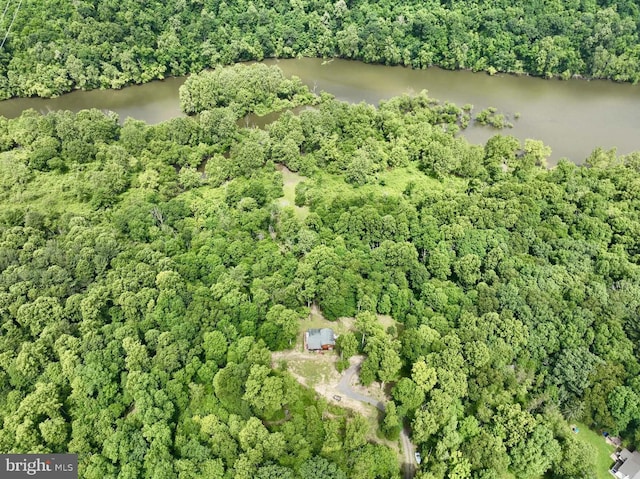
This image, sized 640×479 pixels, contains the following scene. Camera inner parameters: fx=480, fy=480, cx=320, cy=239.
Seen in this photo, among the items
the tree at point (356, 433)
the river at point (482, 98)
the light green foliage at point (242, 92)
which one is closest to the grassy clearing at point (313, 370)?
the tree at point (356, 433)

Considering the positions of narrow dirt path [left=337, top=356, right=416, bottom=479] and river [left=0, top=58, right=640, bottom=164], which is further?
river [left=0, top=58, right=640, bottom=164]

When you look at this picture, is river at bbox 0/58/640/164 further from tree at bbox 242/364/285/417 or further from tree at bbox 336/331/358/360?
tree at bbox 242/364/285/417

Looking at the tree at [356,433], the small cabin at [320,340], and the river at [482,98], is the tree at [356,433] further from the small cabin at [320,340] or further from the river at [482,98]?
the river at [482,98]

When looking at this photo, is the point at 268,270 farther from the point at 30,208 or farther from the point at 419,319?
the point at 30,208

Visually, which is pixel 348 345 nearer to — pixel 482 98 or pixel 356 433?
pixel 356 433

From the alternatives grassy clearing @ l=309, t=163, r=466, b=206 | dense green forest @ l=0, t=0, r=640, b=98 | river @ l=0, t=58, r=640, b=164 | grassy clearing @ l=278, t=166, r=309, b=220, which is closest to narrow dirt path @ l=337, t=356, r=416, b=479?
grassy clearing @ l=278, t=166, r=309, b=220

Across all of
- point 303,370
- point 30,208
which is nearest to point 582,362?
point 303,370
